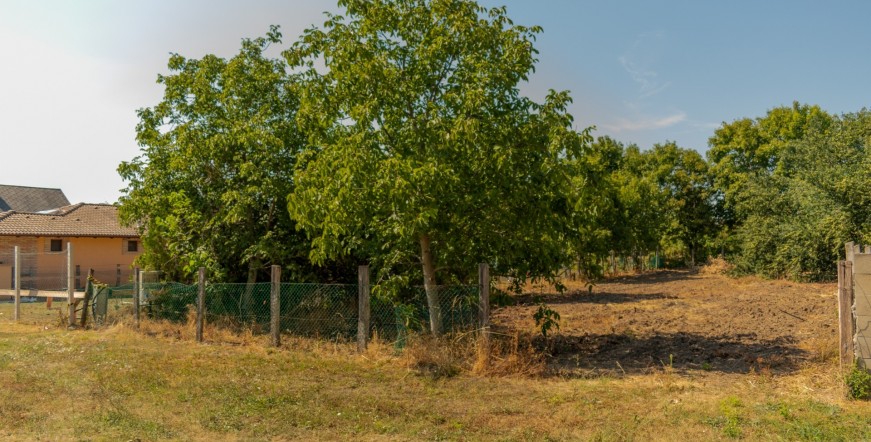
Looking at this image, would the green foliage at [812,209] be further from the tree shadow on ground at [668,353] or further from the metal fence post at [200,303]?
the metal fence post at [200,303]

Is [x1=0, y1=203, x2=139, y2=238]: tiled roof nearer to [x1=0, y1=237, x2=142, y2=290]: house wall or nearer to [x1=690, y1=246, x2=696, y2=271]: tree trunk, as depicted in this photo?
[x1=0, y1=237, x2=142, y2=290]: house wall

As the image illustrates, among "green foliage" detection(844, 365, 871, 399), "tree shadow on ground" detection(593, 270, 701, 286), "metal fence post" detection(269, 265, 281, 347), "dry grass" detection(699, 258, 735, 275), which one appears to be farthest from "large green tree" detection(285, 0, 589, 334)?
"dry grass" detection(699, 258, 735, 275)

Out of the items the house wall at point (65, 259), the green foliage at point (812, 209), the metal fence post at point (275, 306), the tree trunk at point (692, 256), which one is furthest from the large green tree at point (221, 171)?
the tree trunk at point (692, 256)

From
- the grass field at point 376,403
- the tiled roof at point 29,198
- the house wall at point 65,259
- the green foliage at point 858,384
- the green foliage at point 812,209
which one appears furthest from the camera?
the tiled roof at point 29,198

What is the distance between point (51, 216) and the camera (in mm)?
30438

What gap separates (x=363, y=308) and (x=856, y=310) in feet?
23.5

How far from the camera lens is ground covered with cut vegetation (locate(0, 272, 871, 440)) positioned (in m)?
6.18

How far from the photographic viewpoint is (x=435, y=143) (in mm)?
9164

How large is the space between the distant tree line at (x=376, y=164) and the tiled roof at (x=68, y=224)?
15747mm

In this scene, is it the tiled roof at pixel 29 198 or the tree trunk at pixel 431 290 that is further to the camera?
the tiled roof at pixel 29 198

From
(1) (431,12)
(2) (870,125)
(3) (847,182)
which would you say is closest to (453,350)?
(1) (431,12)

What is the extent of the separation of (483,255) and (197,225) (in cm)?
726

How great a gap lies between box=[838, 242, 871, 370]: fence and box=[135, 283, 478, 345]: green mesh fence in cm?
508

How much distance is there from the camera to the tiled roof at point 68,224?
27625 mm
